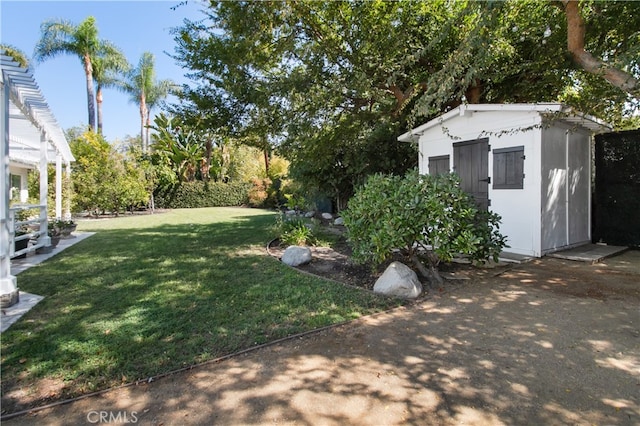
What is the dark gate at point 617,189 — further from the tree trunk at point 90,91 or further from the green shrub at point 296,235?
the tree trunk at point 90,91

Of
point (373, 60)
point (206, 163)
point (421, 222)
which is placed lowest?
point (421, 222)

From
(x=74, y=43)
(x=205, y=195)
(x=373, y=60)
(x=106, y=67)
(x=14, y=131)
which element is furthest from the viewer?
(x=106, y=67)

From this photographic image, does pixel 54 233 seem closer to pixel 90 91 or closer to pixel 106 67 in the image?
pixel 90 91

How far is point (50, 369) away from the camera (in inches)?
107

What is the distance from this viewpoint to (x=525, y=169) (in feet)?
20.8

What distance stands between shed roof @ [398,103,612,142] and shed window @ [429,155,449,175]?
29.8 inches

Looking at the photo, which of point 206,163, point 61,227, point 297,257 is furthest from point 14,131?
point 206,163

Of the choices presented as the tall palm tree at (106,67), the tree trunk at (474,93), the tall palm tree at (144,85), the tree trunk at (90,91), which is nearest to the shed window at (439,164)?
the tree trunk at (474,93)

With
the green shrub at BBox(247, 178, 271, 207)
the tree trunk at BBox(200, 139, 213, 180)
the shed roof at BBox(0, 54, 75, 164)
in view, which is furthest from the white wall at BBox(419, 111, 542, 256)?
the tree trunk at BBox(200, 139, 213, 180)

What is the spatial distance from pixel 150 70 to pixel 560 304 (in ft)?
113

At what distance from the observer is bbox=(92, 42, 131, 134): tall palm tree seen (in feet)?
80.5

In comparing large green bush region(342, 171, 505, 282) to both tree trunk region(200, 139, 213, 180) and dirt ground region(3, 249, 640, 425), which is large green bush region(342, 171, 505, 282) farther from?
tree trunk region(200, 139, 213, 180)

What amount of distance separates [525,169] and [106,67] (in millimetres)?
28980

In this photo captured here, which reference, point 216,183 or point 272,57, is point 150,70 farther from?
point 272,57
